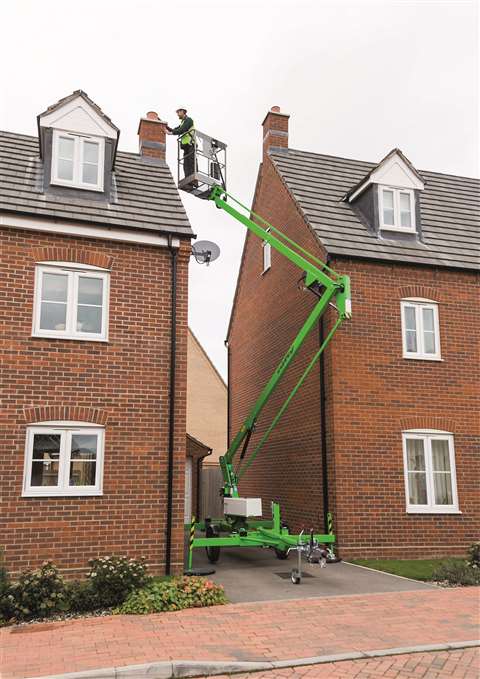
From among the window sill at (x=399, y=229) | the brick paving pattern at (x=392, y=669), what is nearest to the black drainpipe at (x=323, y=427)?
the window sill at (x=399, y=229)

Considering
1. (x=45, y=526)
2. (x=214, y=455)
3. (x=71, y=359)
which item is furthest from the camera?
(x=214, y=455)

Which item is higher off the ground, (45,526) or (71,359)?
(71,359)

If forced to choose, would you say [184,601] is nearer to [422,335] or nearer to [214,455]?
[422,335]

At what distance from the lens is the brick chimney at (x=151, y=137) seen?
15992 mm

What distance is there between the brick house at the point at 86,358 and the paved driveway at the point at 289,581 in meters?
1.37

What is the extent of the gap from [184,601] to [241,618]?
1.09 metres

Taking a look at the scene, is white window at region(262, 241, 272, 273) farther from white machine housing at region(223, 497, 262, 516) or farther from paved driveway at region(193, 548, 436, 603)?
paved driveway at region(193, 548, 436, 603)

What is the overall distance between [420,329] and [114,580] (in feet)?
29.4

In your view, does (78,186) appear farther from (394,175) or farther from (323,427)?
(394,175)

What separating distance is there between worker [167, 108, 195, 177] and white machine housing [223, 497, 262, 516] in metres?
7.19

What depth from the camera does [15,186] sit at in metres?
12.5

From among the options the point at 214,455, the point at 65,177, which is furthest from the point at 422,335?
the point at 214,455

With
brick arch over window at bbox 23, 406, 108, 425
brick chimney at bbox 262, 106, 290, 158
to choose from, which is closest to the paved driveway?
brick arch over window at bbox 23, 406, 108, 425

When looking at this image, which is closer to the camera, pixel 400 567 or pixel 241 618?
pixel 241 618
